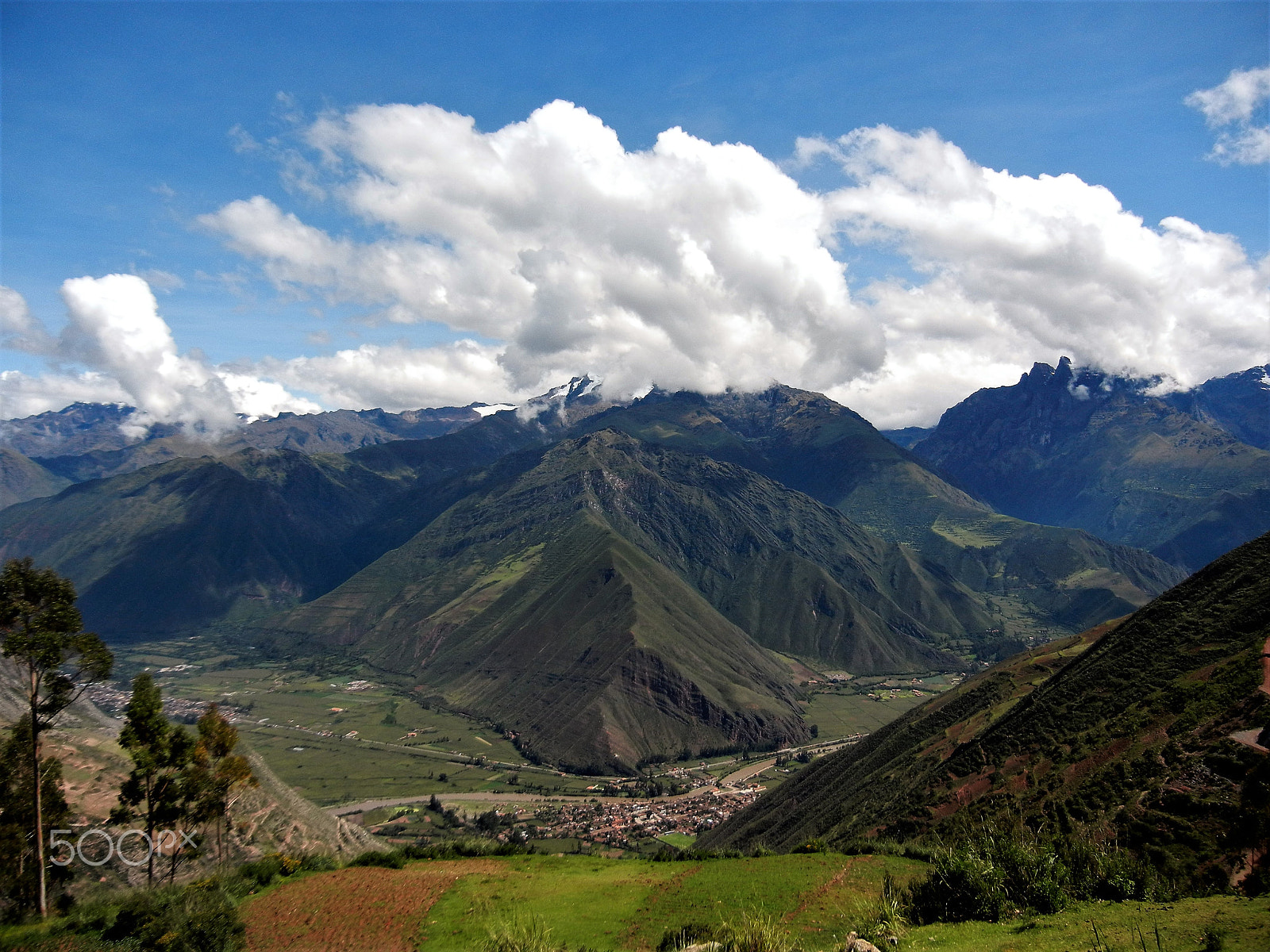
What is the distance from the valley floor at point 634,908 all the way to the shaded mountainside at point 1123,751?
12952 mm

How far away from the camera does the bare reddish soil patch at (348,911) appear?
124 feet

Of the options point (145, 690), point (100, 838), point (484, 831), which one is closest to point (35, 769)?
point (145, 690)

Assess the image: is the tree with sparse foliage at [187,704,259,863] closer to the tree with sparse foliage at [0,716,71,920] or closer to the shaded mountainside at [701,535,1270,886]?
the tree with sparse foliage at [0,716,71,920]

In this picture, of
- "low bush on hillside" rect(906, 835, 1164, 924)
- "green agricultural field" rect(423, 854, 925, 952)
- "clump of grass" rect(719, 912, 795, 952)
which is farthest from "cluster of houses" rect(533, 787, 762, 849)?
"clump of grass" rect(719, 912, 795, 952)

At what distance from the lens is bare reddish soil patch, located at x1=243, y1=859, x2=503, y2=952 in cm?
3766

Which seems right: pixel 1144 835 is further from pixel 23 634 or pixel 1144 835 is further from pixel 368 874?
pixel 23 634

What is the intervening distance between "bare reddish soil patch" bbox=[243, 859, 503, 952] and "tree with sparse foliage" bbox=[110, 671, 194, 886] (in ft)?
27.2

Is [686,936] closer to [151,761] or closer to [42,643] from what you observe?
[151,761]

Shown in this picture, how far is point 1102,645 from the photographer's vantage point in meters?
84.7

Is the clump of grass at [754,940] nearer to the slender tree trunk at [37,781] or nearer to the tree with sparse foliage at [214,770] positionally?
the tree with sparse foliage at [214,770]

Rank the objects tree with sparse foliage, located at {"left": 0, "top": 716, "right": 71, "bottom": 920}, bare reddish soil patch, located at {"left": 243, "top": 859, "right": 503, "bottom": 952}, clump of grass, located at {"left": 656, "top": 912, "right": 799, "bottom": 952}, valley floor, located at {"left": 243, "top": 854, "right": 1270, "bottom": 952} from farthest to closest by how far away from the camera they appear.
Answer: tree with sparse foliage, located at {"left": 0, "top": 716, "right": 71, "bottom": 920}, bare reddish soil patch, located at {"left": 243, "top": 859, "right": 503, "bottom": 952}, valley floor, located at {"left": 243, "top": 854, "right": 1270, "bottom": 952}, clump of grass, located at {"left": 656, "top": 912, "right": 799, "bottom": 952}

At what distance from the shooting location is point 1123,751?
5541 centimetres

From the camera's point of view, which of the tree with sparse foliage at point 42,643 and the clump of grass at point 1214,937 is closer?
the clump of grass at point 1214,937

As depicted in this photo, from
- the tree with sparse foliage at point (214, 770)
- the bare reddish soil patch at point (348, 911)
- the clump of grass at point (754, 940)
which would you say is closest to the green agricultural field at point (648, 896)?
the bare reddish soil patch at point (348, 911)
